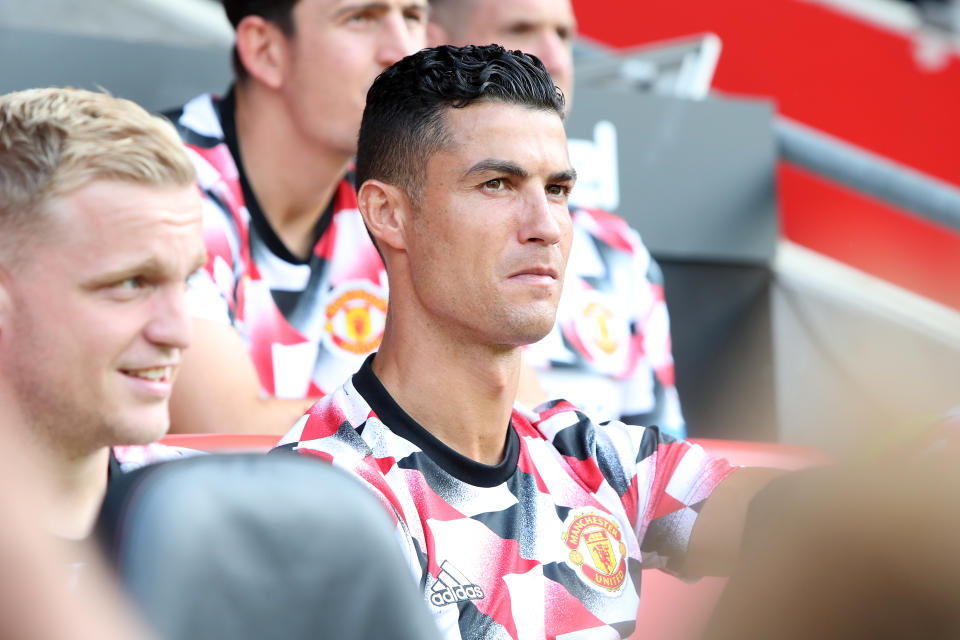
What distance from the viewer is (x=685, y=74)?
3.74 m

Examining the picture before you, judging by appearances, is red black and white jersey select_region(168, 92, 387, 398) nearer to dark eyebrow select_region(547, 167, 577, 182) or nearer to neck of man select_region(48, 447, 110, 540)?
dark eyebrow select_region(547, 167, 577, 182)

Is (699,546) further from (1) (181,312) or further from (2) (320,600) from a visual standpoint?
(2) (320,600)

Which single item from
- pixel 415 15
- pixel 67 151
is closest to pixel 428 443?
pixel 67 151

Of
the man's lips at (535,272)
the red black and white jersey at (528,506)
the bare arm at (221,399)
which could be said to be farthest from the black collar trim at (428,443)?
Result: the bare arm at (221,399)

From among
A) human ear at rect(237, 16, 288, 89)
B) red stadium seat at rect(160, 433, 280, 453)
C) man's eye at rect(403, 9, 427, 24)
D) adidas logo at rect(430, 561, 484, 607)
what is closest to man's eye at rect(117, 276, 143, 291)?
red stadium seat at rect(160, 433, 280, 453)

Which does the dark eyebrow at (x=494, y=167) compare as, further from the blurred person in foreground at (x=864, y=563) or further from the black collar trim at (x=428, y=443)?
the blurred person in foreground at (x=864, y=563)

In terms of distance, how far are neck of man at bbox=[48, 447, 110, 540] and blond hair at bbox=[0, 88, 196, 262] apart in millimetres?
215

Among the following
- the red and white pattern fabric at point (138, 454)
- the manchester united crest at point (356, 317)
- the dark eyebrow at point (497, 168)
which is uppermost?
the dark eyebrow at point (497, 168)

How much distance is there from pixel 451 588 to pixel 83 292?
481 millimetres

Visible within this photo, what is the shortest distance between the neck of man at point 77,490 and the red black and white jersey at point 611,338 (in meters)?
1.34

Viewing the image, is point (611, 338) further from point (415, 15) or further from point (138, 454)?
point (138, 454)

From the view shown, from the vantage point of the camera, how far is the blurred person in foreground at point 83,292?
1297 mm

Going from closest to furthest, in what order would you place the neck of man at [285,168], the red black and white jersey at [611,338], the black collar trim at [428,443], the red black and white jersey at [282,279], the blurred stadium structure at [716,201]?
the black collar trim at [428,443] → the red black and white jersey at [282,279] → the neck of man at [285,168] → the red black and white jersey at [611,338] → the blurred stadium structure at [716,201]

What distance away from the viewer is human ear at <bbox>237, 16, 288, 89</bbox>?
2434mm
